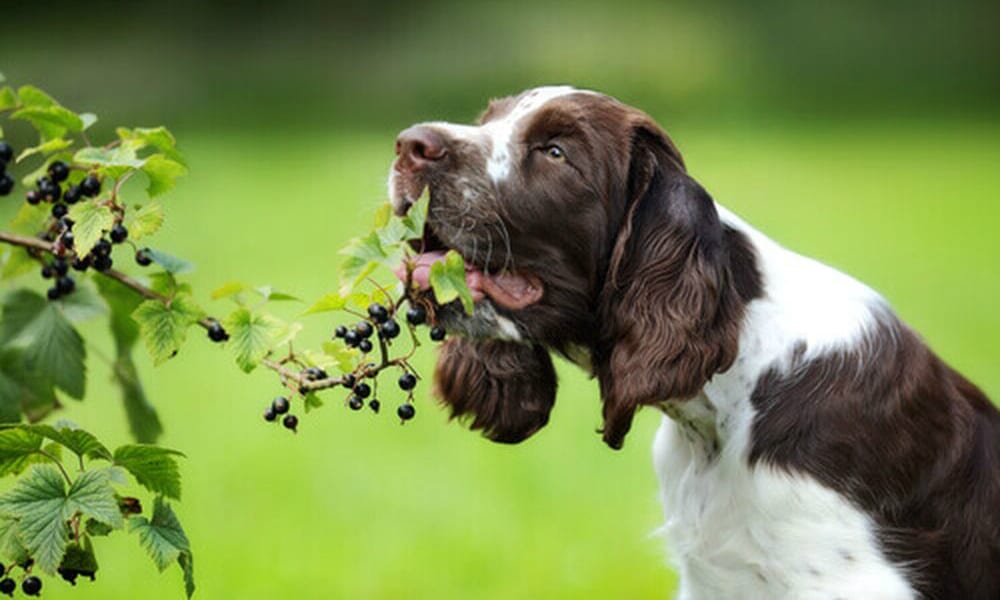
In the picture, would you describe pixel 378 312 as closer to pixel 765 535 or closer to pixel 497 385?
pixel 497 385

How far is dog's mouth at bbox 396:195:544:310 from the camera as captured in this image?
3.17 m

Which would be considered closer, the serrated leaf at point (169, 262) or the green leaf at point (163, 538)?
the green leaf at point (163, 538)

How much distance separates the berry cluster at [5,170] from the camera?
2.92 m

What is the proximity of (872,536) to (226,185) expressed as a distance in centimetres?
903

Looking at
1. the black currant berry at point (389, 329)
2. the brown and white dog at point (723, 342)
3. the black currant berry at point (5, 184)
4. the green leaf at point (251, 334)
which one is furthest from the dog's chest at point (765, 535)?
the black currant berry at point (5, 184)

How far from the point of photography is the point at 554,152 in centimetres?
320

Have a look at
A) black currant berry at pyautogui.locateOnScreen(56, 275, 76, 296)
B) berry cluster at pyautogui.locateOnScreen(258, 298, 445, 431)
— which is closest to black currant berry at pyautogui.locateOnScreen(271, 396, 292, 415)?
A: berry cluster at pyautogui.locateOnScreen(258, 298, 445, 431)

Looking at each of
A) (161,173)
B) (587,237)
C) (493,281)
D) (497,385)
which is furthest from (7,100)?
(497,385)

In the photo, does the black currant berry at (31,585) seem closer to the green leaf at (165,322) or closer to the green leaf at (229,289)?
the green leaf at (165,322)

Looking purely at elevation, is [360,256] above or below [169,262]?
above

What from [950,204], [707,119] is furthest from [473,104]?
[950,204]

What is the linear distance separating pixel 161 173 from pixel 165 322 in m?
0.28

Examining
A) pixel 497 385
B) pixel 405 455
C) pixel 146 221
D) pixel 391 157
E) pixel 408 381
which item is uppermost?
pixel 146 221

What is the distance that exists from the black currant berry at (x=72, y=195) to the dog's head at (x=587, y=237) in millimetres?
592
